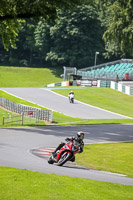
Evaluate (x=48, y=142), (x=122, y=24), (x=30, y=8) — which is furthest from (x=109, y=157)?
(x=122, y=24)

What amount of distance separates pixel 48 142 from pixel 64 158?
814 centimetres

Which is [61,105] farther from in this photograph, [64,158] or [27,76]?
[27,76]

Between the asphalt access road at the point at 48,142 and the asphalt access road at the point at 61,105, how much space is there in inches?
351

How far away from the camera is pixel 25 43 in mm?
96500

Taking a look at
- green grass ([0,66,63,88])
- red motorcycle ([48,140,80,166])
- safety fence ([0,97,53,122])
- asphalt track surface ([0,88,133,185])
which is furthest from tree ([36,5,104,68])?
red motorcycle ([48,140,80,166])

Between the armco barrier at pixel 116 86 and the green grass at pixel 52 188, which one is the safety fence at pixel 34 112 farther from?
the armco barrier at pixel 116 86

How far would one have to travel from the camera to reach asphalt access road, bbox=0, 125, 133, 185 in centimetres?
1612

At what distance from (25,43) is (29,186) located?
85842 mm

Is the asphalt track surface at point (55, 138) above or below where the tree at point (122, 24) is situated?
below

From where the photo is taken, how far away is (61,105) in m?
49.2

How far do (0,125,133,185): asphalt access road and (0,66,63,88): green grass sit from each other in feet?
159

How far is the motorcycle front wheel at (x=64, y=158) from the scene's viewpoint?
17.4 meters

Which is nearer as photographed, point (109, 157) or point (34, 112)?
point (109, 157)

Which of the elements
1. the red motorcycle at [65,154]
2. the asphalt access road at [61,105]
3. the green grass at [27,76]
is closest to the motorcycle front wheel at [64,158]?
the red motorcycle at [65,154]
